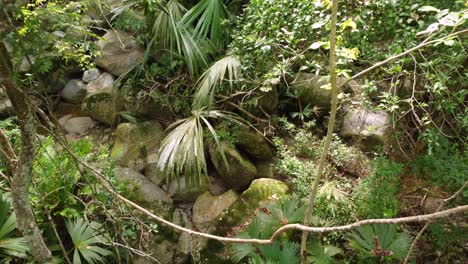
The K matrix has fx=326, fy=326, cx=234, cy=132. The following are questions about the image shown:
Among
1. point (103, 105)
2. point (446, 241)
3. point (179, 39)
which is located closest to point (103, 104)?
point (103, 105)

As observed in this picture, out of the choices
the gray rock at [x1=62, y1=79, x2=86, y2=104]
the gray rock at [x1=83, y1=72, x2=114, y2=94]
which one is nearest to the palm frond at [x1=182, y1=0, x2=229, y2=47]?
the gray rock at [x1=83, y1=72, x2=114, y2=94]

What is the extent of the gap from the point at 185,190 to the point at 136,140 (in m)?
0.82

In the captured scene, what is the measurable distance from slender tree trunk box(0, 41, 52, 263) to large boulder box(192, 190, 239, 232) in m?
1.36

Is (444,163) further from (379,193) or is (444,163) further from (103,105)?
(103,105)

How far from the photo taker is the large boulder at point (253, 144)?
3244 mm

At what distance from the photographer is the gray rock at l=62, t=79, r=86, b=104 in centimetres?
412

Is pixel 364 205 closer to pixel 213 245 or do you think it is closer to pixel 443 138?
pixel 443 138

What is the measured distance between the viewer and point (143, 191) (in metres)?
3.05

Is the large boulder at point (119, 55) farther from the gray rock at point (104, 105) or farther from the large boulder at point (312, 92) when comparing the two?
the large boulder at point (312, 92)

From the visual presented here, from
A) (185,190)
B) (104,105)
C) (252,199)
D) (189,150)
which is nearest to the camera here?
(189,150)

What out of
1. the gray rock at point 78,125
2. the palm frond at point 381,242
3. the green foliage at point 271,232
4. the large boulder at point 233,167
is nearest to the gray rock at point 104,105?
the gray rock at point 78,125

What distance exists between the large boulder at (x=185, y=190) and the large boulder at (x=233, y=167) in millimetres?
190

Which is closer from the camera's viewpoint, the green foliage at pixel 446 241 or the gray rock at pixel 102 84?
the green foliage at pixel 446 241

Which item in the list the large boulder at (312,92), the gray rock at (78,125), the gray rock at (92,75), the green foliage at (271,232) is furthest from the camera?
the gray rock at (92,75)
